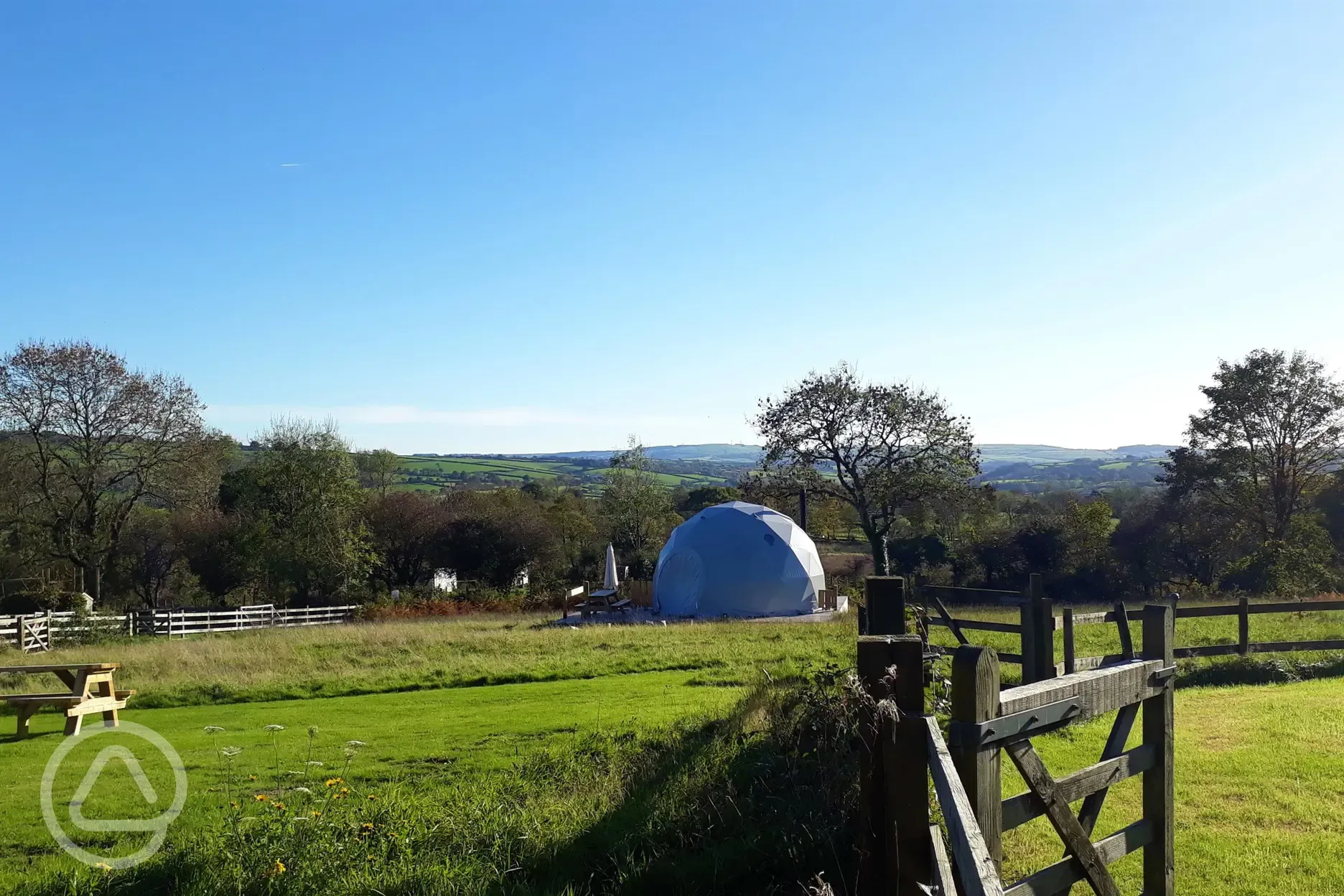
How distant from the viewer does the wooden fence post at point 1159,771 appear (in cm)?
461

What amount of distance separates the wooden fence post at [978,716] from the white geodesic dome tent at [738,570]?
29.2 meters

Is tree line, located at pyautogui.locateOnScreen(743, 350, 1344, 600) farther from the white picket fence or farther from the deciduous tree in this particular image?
the white picket fence

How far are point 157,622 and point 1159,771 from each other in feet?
116

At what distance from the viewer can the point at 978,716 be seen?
3316 mm

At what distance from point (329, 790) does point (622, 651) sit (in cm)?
1264

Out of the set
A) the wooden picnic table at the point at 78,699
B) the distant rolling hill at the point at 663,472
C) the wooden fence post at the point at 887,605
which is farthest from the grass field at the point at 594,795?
the distant rolling hill at the point at 663,472

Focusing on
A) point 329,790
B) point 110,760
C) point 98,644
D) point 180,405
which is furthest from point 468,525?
point 329,790

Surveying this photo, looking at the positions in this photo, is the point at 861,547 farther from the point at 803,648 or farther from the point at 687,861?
the point at 687,861

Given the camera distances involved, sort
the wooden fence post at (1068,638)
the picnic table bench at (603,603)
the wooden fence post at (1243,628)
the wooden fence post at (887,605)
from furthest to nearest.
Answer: the picnic table bench at (603,603) → the wooden fence post at (1243,628) → the wooden fence post at (1068,638) → the wooden fence post at (887,605)

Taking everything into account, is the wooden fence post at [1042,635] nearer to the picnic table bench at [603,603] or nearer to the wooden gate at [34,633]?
the picnic table bench at [603,603]

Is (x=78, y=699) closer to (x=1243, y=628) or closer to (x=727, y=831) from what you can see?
(x=727, y=831)

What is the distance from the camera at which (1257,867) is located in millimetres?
5641

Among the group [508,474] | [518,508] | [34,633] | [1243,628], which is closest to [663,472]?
[508,474]

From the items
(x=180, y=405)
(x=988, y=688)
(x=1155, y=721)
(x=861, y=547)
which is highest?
(x=180, y=405)
